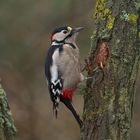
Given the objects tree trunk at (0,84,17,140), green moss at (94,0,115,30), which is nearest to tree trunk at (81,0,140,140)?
green moss at (94,0,115,30)

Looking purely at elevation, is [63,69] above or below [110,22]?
below

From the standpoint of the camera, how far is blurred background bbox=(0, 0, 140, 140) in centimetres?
962

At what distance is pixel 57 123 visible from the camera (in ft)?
33.3

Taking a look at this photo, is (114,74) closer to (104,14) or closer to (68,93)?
(104,14)

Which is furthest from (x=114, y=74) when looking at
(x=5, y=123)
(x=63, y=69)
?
(x=63, y=69)

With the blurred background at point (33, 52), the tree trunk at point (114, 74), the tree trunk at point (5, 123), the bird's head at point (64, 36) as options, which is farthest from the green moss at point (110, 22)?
the blurred background at point (33, 52)

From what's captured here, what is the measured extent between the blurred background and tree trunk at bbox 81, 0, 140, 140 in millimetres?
4526

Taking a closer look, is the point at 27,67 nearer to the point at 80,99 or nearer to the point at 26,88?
the point at 26,88

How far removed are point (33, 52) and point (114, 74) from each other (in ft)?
16.7

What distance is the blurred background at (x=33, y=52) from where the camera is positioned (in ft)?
31.6

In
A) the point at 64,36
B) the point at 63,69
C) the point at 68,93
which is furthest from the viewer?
the point at 64,36

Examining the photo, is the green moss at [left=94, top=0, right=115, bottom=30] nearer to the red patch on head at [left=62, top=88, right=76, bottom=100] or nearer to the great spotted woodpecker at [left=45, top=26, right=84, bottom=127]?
the great spotted woodpecker at [left=45, top=26, right=84, bottom=127]

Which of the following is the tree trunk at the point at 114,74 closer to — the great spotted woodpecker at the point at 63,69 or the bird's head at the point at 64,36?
the great spotted woodpecker at the point at 63,69

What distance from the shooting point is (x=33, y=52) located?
9.89m
